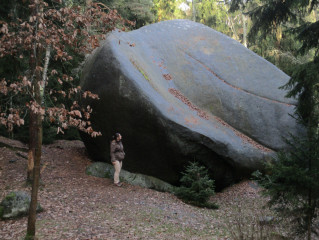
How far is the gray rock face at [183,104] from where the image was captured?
9789 millimetres

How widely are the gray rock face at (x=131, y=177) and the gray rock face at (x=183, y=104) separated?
0.24 m

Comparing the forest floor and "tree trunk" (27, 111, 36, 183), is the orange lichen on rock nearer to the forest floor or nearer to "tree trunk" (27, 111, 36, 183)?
the forest floor

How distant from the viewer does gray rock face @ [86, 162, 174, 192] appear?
1024 cm

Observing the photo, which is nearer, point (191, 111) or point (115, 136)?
point (115, 136)

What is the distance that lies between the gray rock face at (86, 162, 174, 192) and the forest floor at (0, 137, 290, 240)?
0.29m

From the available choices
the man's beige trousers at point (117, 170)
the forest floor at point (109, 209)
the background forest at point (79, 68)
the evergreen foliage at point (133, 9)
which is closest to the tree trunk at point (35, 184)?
the background forest at point (79, 68)

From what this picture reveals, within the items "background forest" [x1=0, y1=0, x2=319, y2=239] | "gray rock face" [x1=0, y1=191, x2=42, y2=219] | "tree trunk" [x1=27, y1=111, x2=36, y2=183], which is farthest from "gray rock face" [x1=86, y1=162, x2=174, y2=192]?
"gray rock face" [x1=0, y1=191, x2=42, y2=219]

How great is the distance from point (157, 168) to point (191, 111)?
2.42 metres

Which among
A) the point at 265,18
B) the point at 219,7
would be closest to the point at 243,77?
the point at 265,18

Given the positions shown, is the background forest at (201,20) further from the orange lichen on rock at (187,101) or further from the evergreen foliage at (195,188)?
the evergreen foliage at (195,188)

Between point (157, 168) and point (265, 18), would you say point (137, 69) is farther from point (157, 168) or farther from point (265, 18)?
point (265, 18)

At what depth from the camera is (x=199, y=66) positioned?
13242 mm

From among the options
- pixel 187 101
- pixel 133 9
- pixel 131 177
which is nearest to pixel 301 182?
pixel 131 177

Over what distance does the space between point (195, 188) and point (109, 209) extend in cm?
288
